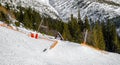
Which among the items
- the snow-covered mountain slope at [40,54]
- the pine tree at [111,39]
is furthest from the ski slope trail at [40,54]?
the pine tree at [111,39]

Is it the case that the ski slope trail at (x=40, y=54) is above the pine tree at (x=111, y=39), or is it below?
above

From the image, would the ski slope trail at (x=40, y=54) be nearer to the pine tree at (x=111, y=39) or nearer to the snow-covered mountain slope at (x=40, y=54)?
the snow-covered mountain slope at (x=40, y=54)

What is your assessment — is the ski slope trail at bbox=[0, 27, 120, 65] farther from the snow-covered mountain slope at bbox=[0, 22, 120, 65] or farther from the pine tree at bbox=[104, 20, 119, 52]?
the pine tree at bbox=[104, 20, 119, 52]

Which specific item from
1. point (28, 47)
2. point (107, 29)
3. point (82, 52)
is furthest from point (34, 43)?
point (107, 29)

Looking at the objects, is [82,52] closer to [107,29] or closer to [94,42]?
[94,42]

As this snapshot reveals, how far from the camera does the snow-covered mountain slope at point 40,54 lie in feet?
68.4

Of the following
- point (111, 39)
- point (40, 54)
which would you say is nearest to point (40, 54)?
point (40, 54)

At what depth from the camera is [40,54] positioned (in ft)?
76.3

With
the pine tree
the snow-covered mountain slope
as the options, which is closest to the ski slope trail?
the snow-covered mountain slope

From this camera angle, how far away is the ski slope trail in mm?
20844

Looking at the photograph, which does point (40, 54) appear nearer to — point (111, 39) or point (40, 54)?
point (40, 54)

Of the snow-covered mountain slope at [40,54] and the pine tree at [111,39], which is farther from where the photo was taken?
the pine tree at [111,39]

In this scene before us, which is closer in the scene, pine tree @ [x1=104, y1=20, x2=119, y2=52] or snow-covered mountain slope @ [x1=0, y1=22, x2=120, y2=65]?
snow-covered mountain slope @ [x1=0, y1=22, x2=120, y2=65]

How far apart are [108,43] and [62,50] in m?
101
